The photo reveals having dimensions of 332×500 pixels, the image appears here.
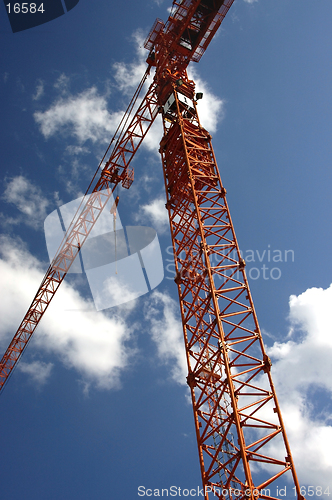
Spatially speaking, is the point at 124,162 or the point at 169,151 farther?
the point at 124,162

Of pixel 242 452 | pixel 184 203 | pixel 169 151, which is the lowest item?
pixel 242 452

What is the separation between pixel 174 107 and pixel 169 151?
10.9 feet

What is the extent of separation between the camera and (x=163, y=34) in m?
27.1

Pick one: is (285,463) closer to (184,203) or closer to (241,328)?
(241,328)

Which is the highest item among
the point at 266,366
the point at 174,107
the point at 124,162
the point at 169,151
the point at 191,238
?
the point at 124,162

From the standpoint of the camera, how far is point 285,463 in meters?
12.1

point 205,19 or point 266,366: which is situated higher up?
point 205,19

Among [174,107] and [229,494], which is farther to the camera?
[174,107]

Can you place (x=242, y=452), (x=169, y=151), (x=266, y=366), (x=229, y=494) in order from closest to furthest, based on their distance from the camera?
(x=242, y=452) < (x=229, y=494) < (x=266, y=366) < (x=169, y=151)

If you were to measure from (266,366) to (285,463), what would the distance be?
3194 millimetres

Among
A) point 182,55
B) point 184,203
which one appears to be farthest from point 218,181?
point 182,55

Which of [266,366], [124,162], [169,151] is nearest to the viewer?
[266,366]

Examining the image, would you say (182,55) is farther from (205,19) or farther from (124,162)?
(124,162)

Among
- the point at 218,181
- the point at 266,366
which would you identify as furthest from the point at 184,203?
the point at 266,366
